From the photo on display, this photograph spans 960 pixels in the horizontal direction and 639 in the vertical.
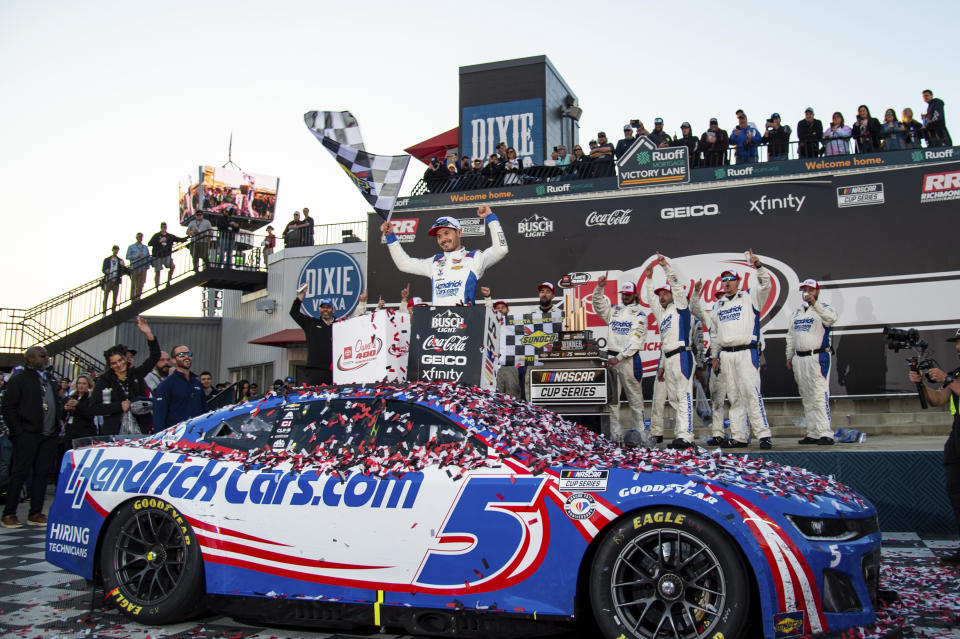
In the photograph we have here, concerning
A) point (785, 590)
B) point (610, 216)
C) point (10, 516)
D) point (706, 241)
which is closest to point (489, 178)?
point (610, 216)

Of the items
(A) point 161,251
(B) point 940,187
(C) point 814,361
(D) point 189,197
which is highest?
(D) point 189,197

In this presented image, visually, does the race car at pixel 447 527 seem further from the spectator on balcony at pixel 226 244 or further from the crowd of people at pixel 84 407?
the spectator on balcony at pixel 226 244

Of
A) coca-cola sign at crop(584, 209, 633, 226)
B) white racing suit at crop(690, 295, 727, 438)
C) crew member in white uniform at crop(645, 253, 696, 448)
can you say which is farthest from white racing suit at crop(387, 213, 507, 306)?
coca-cola sign at crop(584, 209, 633, 226)

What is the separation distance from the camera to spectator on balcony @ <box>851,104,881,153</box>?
12109 mm

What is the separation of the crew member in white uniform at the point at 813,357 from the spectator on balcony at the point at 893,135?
488 cm

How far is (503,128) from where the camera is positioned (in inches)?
779

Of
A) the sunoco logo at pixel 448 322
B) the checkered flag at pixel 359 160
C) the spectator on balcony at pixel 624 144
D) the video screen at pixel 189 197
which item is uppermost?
the video screen at pixel 189 197

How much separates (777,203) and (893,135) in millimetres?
2285

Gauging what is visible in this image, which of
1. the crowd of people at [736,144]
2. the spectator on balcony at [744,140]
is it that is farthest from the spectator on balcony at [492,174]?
the spectator on balcony at [744,140]

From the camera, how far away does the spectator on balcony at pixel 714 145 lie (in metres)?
12.7

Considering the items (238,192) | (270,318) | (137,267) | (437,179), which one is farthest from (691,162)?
(238,192)

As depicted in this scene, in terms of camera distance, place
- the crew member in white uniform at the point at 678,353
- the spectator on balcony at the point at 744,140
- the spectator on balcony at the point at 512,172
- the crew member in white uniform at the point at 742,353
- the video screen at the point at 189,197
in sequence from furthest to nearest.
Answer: the video screen at the point at 189,197
the spectator on balcony at the point at 512,172
the spectator on balcony at the point at 744,140
the crew member in white uniform at the point at 678,353
the crew member in white uniform at the point at 742,353

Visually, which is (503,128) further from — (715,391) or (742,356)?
(742,356)

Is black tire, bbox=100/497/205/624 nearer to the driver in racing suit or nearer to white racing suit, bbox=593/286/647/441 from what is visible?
the driver in racing suit
